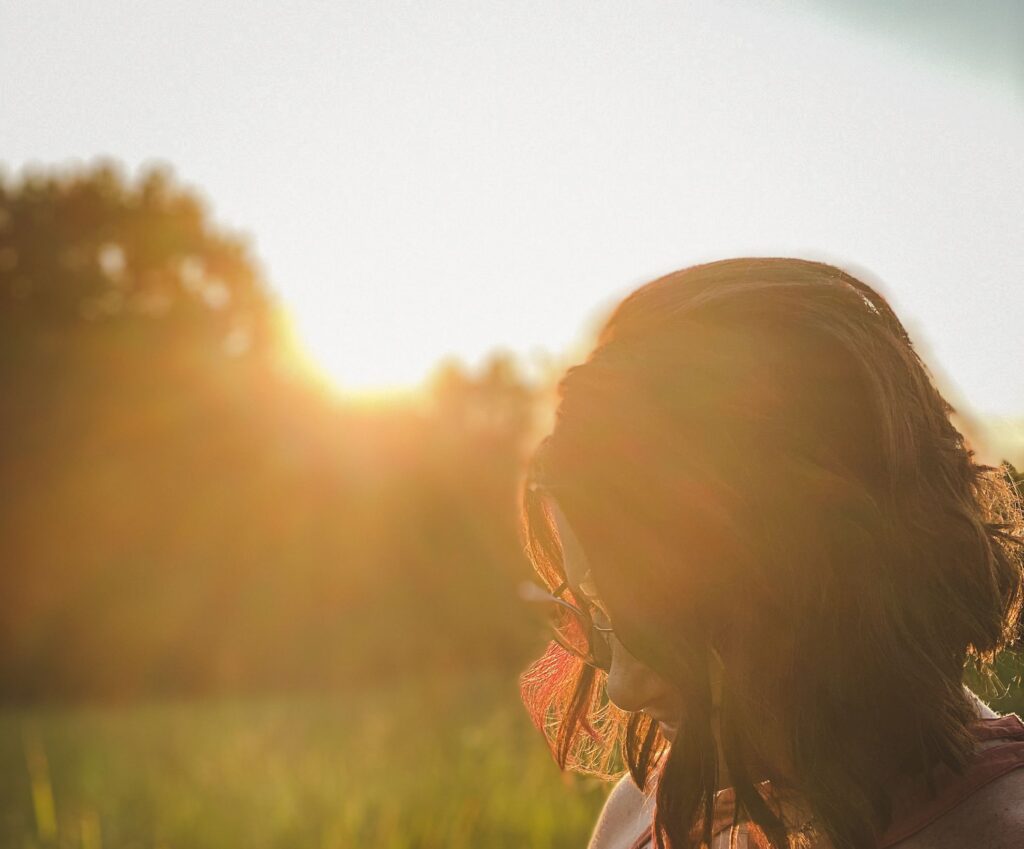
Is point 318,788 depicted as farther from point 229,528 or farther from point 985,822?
point 229,528

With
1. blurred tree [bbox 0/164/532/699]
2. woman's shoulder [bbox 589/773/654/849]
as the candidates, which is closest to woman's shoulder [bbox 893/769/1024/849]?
woman's shoulder [bbox 589/773/654/849]

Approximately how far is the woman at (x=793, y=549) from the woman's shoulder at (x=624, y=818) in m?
0.33

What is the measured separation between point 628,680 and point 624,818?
1.50 ft

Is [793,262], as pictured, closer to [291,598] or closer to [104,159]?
[291,598]

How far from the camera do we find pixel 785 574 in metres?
1.04

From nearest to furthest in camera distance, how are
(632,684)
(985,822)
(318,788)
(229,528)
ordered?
(985,822), (632,684), (318,788), (229,528)

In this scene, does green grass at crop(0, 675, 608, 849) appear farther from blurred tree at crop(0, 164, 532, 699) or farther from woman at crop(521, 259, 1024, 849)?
blurred tree at crop(0, 164, 532, 699)

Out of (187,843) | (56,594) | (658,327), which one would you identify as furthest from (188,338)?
(658,327)

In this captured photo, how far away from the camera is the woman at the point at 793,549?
3.34 ft

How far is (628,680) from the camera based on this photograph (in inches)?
44.4

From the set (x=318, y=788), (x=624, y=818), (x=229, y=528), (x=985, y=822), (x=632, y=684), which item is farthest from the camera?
(x=229, y=528)

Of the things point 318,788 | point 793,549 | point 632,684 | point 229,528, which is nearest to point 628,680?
point 632,684

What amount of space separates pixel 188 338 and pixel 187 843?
1639cm

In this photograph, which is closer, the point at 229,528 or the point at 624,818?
the point at 624,818
